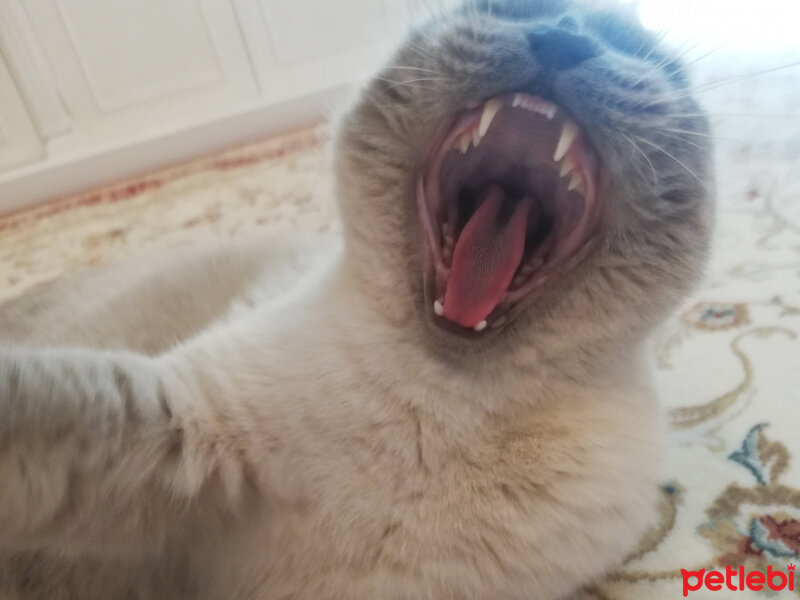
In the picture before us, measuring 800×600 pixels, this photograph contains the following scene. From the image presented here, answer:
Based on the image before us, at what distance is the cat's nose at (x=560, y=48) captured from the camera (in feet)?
2.08

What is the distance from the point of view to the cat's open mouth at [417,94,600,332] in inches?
26.6

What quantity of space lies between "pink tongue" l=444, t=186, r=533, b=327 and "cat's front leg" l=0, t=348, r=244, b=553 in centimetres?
27

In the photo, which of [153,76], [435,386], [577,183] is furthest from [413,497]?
[153,76]

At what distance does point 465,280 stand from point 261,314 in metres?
0.26

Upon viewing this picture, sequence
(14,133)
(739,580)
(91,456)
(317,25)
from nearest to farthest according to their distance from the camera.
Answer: (91,456), (739,580), (14,133), (317,25)

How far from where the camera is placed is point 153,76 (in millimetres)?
2193

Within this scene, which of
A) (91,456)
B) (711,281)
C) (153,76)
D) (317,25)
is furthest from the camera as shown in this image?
(317,25)

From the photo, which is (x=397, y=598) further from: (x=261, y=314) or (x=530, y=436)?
(x=261, y=314)

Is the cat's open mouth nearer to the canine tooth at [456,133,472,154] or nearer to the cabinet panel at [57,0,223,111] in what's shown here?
the canine tooth at [456,133,472,154]

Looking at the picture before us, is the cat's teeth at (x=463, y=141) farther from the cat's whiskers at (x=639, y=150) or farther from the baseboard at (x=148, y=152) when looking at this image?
the baseboard at (x=148, y=152)

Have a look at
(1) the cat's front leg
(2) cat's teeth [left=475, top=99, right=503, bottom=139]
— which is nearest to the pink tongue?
(2) cat's teeth [left=475, top=99, right=503, bottom=139]

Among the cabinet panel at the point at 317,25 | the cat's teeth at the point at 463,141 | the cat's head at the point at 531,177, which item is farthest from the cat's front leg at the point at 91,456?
the cabinet panel at the point at 317,25

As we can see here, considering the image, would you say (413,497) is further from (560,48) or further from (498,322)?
(560,48)

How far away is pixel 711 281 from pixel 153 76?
5.78 feet
